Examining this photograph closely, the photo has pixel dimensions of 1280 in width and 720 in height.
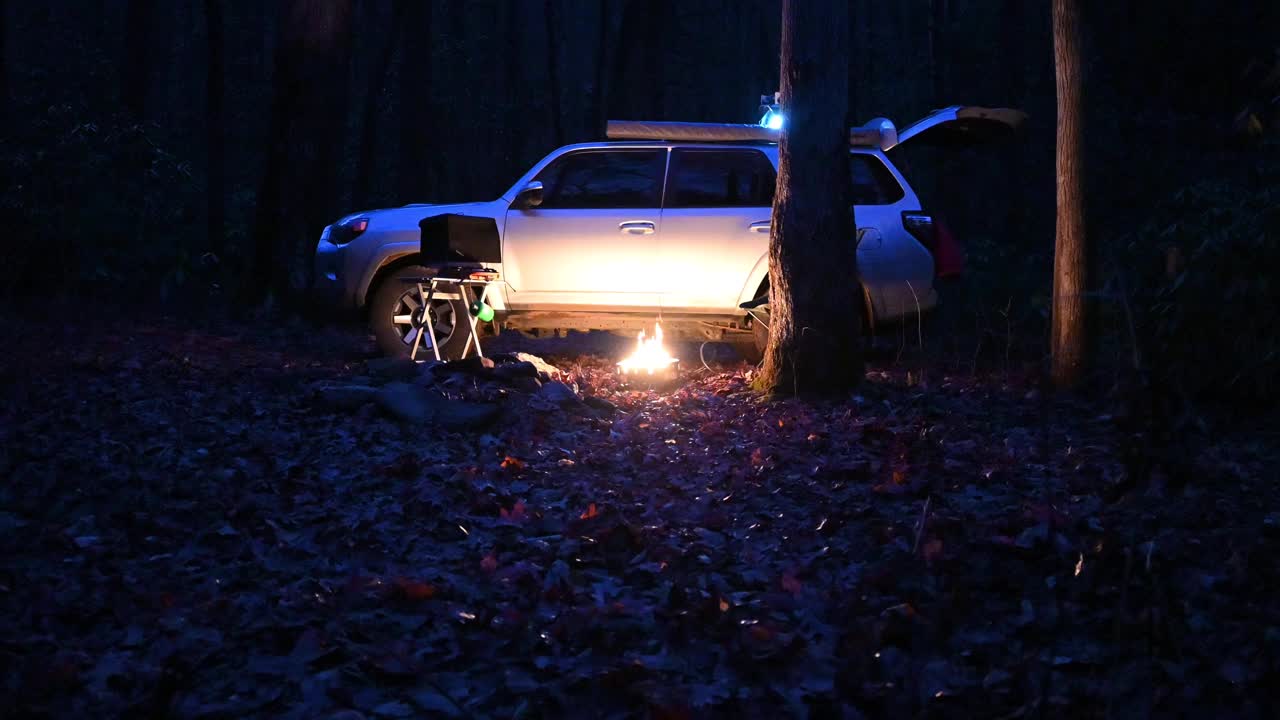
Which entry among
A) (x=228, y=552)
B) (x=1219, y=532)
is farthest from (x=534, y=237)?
(x=1219, y=532)

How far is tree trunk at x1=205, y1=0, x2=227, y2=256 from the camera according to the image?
2027 centimetres

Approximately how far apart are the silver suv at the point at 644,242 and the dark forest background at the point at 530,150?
1.08 meters

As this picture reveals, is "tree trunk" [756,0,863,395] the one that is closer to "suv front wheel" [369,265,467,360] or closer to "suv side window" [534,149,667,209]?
"suv side window" [534,149,667,209]

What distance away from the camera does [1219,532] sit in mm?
5082

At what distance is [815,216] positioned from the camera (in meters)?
8.62

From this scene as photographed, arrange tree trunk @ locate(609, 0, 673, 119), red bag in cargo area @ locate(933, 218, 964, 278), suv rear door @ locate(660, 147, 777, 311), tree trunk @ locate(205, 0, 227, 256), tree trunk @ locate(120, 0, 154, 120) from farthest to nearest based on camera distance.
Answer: tree trunk @ locate(120, 0, 154, 120), tree trunk @ locate(205, 0, 227, 256), tree trunk @ locate(609, 0, 673, 119), suv rear door @ locate(660, 147, 777, 311), red bag in cargo area @ locate(933, 218, 964, 278)

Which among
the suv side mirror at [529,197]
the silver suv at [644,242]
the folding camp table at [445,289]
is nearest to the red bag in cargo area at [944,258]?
the silver suv at [644,242]

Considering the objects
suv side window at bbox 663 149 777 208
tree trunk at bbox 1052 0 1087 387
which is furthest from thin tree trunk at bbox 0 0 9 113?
tree trunk at bbox 1052 0 1087 387

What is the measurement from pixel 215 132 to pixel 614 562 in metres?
19.3

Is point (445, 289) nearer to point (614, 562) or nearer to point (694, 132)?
point (694, 132)

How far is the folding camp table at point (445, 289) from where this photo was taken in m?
9.86

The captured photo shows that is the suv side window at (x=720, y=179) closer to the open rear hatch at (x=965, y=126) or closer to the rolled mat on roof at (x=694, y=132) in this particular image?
the rolled mat on roof at (x=694, y=132)

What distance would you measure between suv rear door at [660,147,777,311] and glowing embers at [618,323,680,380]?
0.48 metres

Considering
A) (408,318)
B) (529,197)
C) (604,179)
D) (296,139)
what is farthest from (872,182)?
(296,139)
